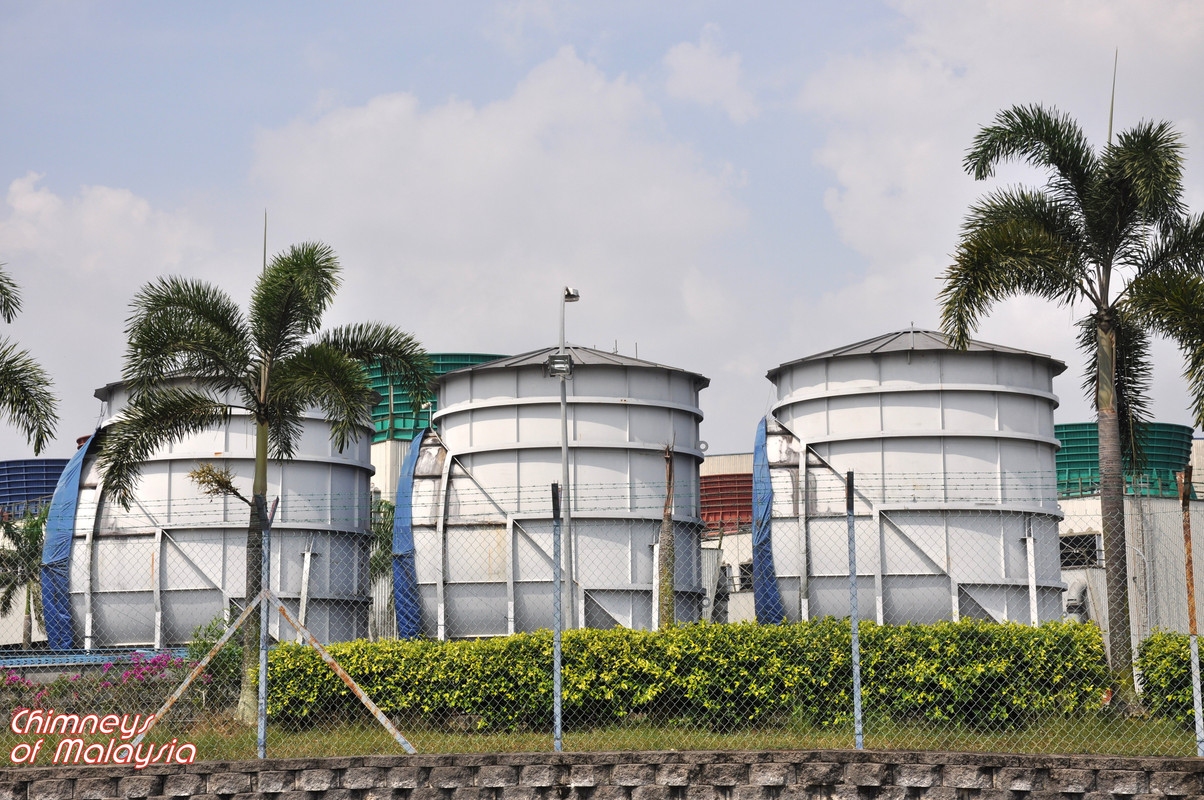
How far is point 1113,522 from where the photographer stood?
A: 11.8m

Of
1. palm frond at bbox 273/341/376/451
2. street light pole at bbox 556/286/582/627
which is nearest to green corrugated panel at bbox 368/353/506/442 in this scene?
street light pole at bbox 556/286/582/627

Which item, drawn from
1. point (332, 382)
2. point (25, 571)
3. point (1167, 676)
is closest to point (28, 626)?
point (25, 571)

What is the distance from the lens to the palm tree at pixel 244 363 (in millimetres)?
14617

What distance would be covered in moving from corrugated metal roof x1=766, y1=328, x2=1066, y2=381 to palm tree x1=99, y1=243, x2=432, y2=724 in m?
7.56

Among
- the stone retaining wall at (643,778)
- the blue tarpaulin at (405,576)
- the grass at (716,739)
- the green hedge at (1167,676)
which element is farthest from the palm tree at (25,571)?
the green hedge at (1167,676)

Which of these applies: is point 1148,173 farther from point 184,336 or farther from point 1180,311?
point 184,336

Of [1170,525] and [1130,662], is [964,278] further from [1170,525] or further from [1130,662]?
[1170,525]

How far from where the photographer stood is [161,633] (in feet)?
62.3

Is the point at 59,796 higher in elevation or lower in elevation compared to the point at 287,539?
lower

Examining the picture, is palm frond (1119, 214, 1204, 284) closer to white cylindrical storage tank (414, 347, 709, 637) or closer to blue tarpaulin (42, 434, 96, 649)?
white cylindrical storage tank (414, 347, 709, 637)

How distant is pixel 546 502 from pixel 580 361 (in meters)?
2.58

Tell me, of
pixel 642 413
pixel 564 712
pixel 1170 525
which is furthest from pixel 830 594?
pixel 1170 525

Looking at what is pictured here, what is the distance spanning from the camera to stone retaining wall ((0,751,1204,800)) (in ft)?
29.6

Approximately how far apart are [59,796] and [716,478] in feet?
113
